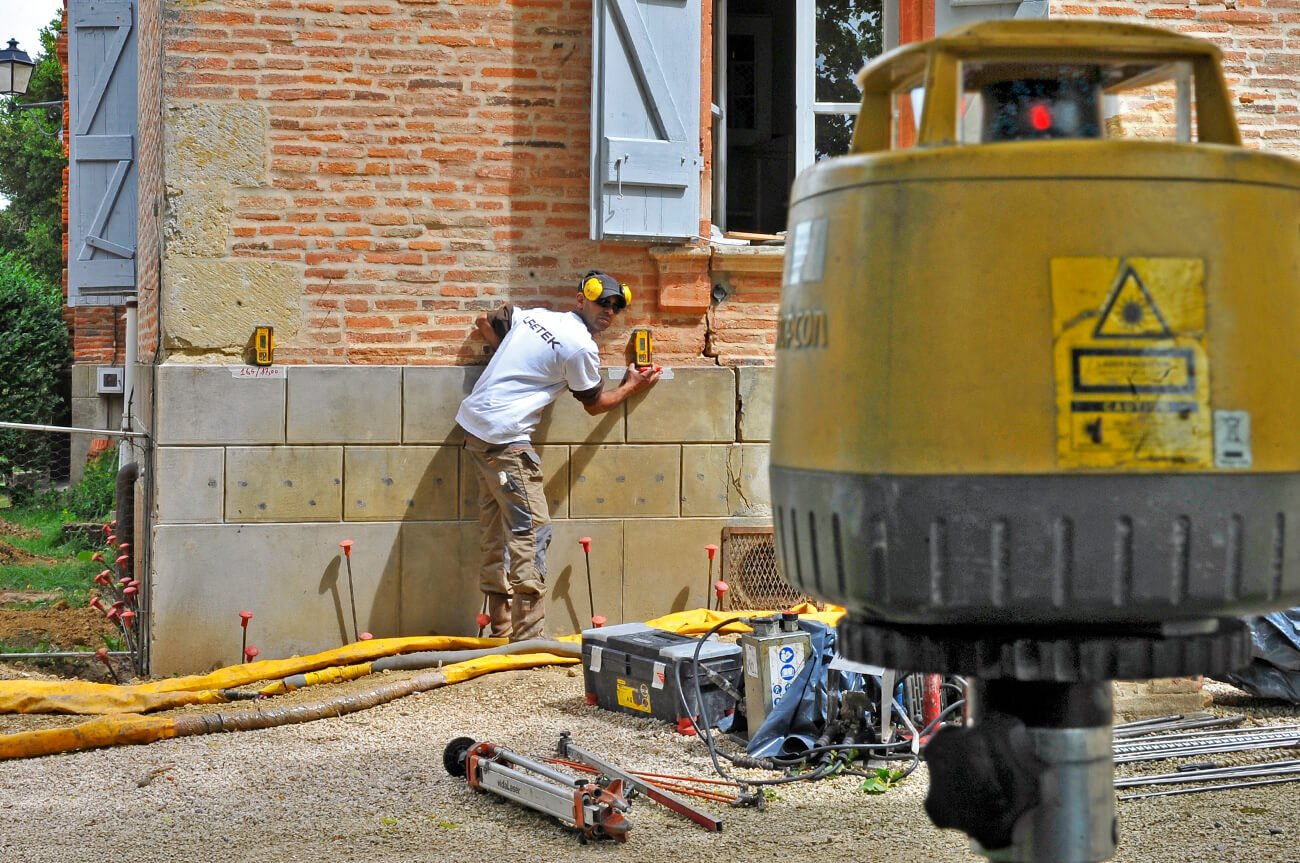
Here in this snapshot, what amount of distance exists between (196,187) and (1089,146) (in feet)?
20.7

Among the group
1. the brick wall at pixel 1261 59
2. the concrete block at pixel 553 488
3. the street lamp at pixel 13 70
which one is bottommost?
the concrete block at pixel 553 488

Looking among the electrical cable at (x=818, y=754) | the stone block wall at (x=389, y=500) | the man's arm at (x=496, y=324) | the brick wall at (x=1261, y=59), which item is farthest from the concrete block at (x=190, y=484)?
the brick wall at (x=1261, y=59)

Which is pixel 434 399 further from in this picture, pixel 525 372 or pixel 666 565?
pixel 666 565

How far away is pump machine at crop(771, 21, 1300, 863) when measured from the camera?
1.58 m

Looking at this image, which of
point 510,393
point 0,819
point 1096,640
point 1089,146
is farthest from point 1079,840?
point 510,393

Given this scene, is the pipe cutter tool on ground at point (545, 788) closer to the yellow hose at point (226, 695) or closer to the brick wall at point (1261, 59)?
the yellow hose at point (226, 695)

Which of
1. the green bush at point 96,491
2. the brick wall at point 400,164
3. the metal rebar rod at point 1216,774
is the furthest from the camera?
the green bush at point 96,491

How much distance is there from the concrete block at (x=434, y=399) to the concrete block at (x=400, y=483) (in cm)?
8

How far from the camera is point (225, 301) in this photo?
7.07 meters

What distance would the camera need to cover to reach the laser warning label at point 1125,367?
5.16 ft

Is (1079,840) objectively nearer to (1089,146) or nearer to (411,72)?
(1089,146)

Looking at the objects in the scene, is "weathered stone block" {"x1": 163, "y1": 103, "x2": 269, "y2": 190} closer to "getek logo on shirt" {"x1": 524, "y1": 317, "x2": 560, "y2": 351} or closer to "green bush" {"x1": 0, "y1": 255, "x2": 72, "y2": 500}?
"getek logo on shirt" {"x1": 524, "y1": 317, "x2": 560, "y2": 351}

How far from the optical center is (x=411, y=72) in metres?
7.21

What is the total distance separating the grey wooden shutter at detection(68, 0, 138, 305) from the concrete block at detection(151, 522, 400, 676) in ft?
16.2
